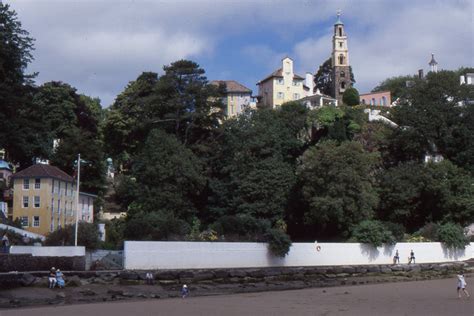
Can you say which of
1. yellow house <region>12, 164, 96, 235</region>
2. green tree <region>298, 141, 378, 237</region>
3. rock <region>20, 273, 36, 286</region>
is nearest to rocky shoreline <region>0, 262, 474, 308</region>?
rock <region>20, 273, 36, 286</region>

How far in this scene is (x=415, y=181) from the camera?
56250mm

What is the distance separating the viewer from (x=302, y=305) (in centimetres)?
2950

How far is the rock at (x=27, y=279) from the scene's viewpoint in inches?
1291

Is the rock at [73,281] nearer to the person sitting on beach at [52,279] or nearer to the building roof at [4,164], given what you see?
the person sitting on beach at [52,279]

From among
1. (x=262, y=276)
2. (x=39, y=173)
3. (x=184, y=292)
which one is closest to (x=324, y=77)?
(x=39, y=173)

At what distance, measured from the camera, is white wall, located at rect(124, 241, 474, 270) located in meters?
39.1

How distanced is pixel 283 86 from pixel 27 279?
70.8 meters

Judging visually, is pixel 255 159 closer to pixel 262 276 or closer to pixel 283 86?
pixel 262 276

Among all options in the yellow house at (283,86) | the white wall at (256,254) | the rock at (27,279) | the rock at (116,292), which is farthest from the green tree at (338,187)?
the yellow house at (283,86)

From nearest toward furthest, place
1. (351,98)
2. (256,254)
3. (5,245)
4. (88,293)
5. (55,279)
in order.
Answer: (88,293), (55,279), (5,245), (256,254), (351,98)

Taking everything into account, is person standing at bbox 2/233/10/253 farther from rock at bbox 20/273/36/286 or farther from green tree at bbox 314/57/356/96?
green tree at bbox 314/57/356/96

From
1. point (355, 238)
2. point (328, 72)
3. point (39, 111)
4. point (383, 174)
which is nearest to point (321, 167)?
point (355, 238)

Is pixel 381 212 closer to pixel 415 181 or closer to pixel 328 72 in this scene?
pixel 415 181

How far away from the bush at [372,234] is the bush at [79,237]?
21041 millimetres
